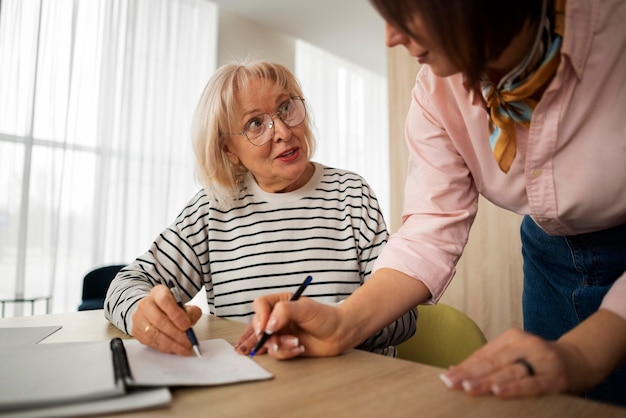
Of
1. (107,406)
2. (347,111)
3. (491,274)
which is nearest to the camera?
(107,406)

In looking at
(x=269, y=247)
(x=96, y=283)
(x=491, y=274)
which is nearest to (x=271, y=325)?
(x=269, y=247)

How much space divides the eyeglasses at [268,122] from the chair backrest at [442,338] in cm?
66

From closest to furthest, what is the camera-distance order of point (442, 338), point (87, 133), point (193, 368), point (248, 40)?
point (193, 368) → point (442, 338) → point (87, 133) → point (248, 40)

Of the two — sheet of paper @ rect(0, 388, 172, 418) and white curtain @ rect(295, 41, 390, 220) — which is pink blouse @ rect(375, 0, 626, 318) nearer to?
sheet of paper @ rect(0, 388, 172, 418)

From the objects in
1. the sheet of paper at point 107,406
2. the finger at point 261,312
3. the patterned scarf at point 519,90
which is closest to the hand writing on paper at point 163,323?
the finger at point 261,312

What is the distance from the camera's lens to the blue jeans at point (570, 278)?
0.87 meters

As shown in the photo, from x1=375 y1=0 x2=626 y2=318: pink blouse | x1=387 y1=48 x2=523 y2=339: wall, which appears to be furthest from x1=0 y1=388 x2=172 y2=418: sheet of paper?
x1=387 y1=48 x2=523 y2=339: wall

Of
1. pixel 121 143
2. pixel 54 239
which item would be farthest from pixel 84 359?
pixel 121 143

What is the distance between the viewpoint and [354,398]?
54 cm

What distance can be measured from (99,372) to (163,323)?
20cm

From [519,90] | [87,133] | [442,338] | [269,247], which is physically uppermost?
A: [87,133]

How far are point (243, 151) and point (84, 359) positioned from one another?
0.84m

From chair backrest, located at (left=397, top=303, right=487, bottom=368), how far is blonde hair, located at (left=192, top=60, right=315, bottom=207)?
663mm

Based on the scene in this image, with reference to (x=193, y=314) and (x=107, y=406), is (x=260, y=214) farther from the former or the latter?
(x=107, y=406)
